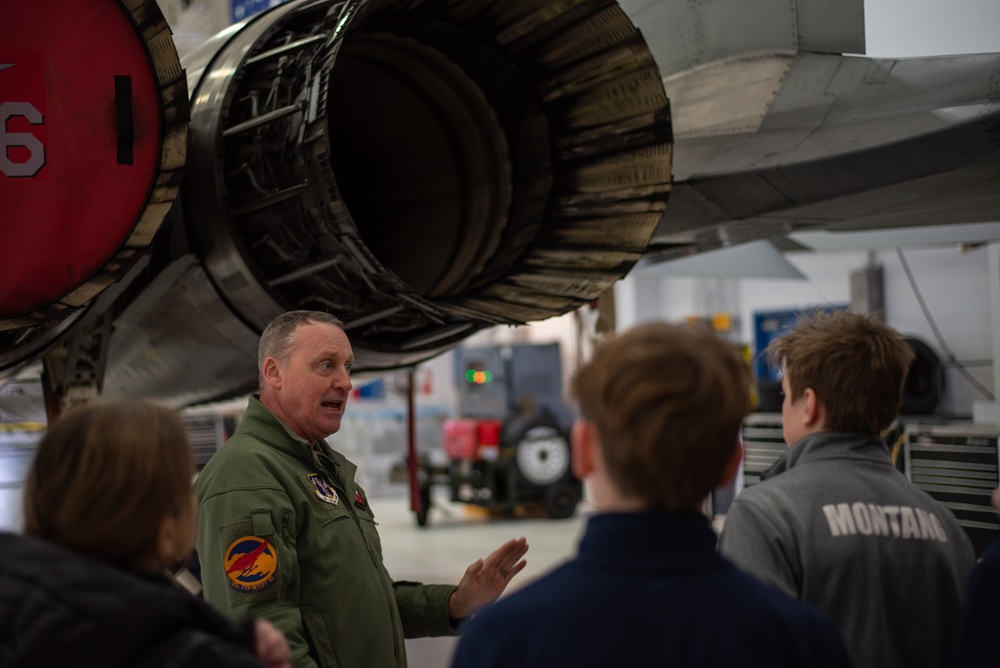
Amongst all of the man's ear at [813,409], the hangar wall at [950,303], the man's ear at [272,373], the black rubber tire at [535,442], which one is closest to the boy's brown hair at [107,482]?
the man's ear at [272,373]

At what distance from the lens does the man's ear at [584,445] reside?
1297 mm

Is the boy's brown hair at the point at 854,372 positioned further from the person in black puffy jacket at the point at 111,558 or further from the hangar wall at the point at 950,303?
the hangar wall at the point at 950,303

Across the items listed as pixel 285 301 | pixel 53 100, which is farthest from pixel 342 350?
pixel 53 100

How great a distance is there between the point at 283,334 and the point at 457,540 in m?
9.58

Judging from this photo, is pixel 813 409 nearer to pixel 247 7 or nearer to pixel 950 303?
pixel 247 7

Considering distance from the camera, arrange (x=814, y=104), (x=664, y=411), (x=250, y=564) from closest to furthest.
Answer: (x=664, y=411), (x=250, y=564), (x=814, y=104)

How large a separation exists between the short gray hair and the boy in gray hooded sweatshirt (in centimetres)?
123

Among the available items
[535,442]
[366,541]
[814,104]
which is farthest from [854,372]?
[535,442]

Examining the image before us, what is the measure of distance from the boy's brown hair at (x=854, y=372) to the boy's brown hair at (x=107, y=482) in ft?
4.35

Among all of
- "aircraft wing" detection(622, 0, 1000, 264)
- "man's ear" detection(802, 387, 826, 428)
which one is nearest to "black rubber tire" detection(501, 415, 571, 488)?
"aircraft wing" detection(622, 0, 1000, 264)

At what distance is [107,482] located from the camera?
4.32 ft

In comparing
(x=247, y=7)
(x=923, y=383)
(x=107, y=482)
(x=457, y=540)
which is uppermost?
(x=247, y=7)

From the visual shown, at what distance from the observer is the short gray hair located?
8.40ft

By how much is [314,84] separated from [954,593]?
1995 mm
